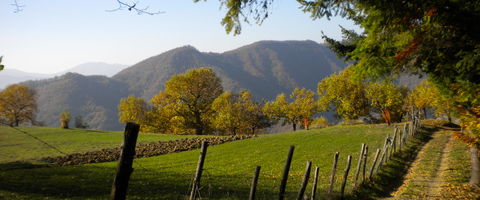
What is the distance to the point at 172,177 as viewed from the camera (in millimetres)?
20172

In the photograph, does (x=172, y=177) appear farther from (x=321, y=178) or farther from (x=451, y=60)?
(x=451, y=60)

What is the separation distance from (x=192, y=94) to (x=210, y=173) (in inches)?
1529

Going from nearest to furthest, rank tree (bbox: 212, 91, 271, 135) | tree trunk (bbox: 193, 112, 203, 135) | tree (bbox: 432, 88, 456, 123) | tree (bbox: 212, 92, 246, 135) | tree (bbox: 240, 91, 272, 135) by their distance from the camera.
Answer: tree (bbox: 432, 88, 456, 123) < tree trunk (bbox: 193, 112, 203, 135) < tree (bbox: 212, 92, 246, 135) < tree (bbox: 212, 91, 271, 135) < tree (bbox: 240, 91, 272, 135)

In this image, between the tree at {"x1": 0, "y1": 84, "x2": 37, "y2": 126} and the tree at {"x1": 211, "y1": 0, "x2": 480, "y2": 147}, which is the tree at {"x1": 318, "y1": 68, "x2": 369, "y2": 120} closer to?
the tree at {"x1": 211, "y1": 0, "x2": 480, "y2": 147}

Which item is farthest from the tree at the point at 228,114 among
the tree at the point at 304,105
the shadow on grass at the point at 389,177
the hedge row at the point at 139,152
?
the shadow on grass at the point at 389,177

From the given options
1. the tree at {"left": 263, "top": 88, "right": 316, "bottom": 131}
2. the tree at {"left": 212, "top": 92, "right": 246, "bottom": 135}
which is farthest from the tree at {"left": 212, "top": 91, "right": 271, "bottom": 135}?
the tree at {"left": 263, "top": 88, "right": 316, "bottom": 131}

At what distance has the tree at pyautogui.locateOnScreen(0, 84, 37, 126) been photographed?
7775cm

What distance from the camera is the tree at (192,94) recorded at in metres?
59.4

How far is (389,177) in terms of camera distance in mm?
17938

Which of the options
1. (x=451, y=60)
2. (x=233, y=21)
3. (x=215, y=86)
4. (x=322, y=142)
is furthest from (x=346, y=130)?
(x=233, y=21)

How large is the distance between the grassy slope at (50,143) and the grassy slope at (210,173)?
10707mm

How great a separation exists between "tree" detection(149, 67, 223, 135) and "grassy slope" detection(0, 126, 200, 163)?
12525mm

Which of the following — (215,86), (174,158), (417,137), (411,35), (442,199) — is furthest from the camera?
(215,86)

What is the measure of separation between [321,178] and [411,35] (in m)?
12.9
